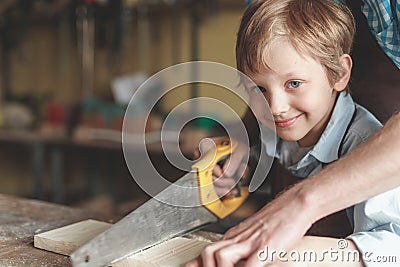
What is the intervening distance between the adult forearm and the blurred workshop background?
179 centimetres

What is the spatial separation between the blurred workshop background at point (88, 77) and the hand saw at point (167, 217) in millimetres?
1500

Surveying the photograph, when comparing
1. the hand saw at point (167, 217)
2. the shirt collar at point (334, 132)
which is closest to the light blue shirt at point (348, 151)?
the shirt collar at point (334, 132)

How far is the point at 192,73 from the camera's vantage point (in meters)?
2.95

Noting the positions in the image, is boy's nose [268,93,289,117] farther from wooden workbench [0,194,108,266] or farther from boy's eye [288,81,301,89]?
wooden workbench [0,194,108,266]

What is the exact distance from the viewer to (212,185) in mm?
984

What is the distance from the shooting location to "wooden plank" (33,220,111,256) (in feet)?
2.99

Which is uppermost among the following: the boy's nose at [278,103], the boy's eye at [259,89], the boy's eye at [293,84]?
the boy's eye at [293,84]

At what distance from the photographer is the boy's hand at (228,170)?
1000 mm

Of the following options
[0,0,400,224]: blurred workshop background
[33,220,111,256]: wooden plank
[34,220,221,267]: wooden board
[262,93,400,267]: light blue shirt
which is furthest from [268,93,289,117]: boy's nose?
[0,0,400,224]: blurred workshop background

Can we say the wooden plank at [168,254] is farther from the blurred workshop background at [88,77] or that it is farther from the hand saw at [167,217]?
the blurred workshop background at [88,77]

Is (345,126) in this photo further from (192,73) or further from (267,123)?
(192,73)

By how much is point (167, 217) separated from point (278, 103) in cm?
25

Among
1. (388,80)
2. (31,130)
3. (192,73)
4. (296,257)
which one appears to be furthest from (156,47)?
(296,257)

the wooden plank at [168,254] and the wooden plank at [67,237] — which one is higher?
the wooden plank at [168,254]
